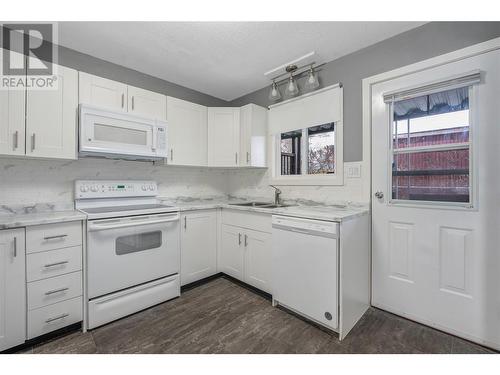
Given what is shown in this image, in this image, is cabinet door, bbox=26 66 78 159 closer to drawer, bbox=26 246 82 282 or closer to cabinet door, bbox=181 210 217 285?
drawer, bbox=26 246 82 282

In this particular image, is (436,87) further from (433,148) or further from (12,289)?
(12,289)

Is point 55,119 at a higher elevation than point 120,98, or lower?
lower

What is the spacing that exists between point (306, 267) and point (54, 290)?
185cm

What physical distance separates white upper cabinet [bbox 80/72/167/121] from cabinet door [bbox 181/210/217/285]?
1150 millimetres

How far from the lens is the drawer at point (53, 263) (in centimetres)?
153

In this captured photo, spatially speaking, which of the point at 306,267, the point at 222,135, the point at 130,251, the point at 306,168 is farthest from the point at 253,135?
the point at 130,251

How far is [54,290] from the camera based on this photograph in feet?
5.28

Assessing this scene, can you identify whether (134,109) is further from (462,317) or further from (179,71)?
(462,317)

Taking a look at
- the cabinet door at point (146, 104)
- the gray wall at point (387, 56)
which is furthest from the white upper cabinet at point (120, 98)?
the gray wall at point (387, 56)

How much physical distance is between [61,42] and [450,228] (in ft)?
11.6

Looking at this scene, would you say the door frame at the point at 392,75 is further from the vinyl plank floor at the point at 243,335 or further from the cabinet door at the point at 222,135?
the cabinet door at the point at 222,135

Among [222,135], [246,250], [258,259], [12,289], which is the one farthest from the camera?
[222,135]

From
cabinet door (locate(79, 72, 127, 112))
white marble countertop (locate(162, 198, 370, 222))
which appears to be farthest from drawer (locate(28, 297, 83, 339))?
cabinet door (locate(79, 72, 127, 112))

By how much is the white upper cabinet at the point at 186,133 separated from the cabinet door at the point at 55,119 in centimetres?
85
